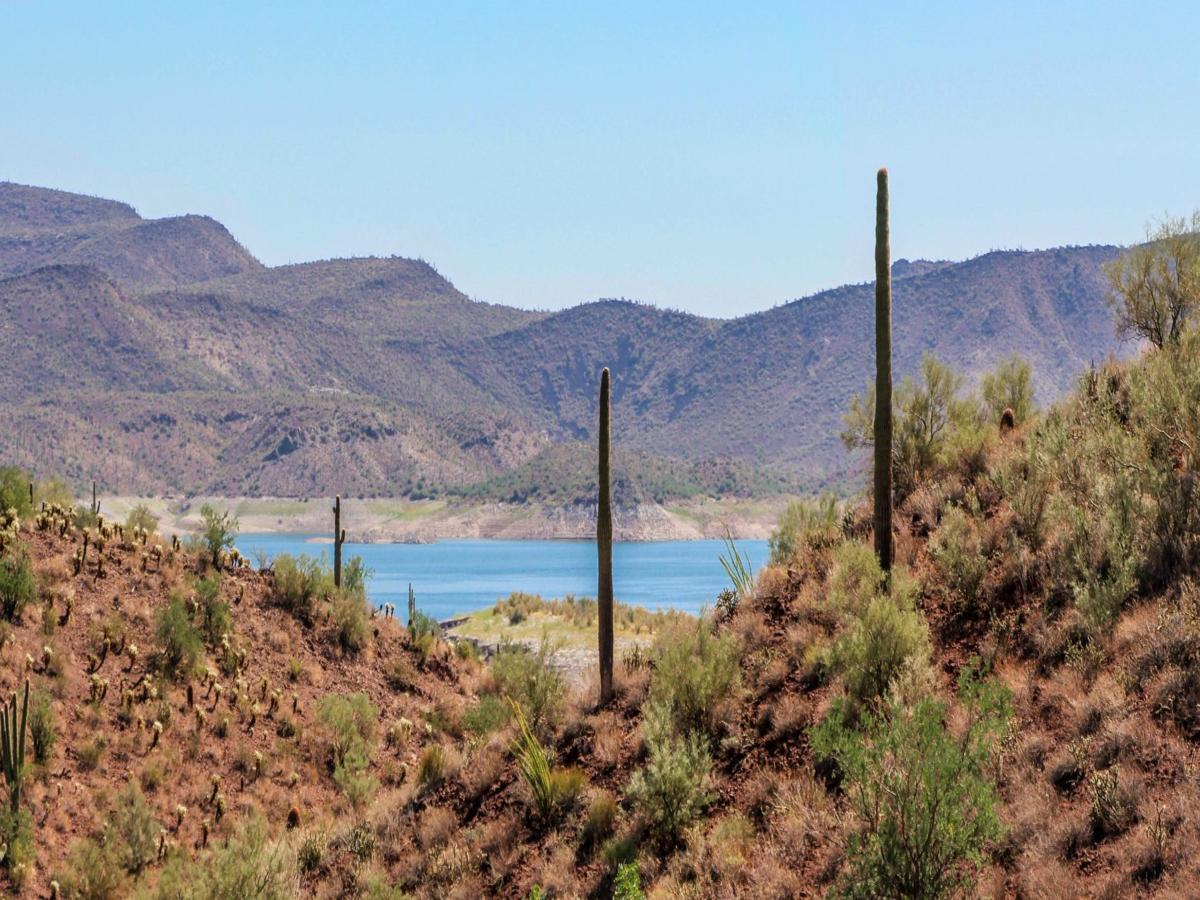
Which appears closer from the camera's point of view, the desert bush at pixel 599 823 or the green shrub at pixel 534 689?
the desert bush at pixel 599 823

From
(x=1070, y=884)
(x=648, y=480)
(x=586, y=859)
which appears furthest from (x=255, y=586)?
(x=648, y=480)

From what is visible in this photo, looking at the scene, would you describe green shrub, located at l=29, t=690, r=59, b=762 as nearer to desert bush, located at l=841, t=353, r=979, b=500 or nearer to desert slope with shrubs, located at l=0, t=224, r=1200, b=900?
desert slope with shrubs, located at l=0, t=224, r=1200, b=900

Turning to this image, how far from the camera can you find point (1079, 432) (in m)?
19.7

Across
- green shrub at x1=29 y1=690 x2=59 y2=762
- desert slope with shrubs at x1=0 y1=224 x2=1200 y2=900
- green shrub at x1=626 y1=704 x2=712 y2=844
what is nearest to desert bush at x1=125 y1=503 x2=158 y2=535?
desert slope with shrubs at x1=0 y1=224 x2=1200 y2=900

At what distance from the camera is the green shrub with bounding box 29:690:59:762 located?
23.6 meters

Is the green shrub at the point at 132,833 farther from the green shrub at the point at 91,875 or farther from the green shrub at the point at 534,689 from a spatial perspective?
the green shrub at the point at 534,689

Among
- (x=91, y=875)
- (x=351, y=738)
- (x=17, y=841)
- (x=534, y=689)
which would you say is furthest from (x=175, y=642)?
(x=534, y=689)

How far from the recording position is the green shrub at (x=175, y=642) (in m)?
28.0

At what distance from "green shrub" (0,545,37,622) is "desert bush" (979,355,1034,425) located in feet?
66.0

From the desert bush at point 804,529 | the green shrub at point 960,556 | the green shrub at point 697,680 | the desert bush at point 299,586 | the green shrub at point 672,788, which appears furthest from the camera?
the desert bush at point 299,586

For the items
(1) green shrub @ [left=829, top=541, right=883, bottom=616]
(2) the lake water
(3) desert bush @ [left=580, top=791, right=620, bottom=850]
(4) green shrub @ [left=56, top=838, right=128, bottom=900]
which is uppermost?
(1) green shrub @ [left=829, top=541, right=883, bottom=616]

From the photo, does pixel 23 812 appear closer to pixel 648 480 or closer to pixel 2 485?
pixel 2 485

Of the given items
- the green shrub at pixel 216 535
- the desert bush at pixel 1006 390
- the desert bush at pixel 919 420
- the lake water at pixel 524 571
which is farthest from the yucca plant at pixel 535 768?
the lake water at pixel 524 571

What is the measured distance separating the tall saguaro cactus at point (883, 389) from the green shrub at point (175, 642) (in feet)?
53.8
